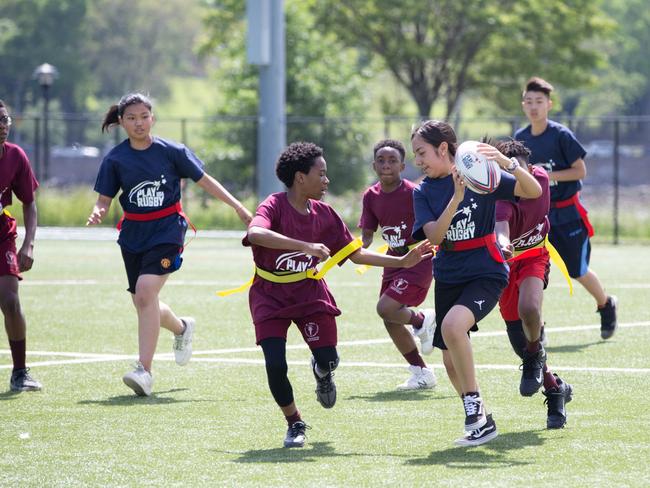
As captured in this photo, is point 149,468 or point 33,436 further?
point 33,436

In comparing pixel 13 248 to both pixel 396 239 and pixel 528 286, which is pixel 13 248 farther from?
pixel 528 286

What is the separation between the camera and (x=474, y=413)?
6.69 meters

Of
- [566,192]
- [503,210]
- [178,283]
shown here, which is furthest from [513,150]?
[178,283]

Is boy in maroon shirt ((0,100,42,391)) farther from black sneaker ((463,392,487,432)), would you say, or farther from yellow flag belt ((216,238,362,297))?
black sneaker ((463,392,487,432))

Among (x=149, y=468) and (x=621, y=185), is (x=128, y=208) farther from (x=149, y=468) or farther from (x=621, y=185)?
(x=621, y=185)

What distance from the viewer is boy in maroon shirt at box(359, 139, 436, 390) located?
29.1 feet

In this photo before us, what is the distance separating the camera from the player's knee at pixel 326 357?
713 cm

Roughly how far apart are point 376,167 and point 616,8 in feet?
243

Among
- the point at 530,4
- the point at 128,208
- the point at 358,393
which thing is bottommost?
the point at 358,393

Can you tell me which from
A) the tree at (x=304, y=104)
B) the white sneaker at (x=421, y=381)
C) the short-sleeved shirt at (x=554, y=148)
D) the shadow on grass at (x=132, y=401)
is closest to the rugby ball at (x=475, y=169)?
the white sneaker at (x=421, y=381)

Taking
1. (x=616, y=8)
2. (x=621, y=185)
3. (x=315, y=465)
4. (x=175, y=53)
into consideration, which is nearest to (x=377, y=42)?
(x=621, y=185)

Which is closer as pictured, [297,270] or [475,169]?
[475,169]

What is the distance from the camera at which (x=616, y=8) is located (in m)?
79.2

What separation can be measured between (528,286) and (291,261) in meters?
1.94
